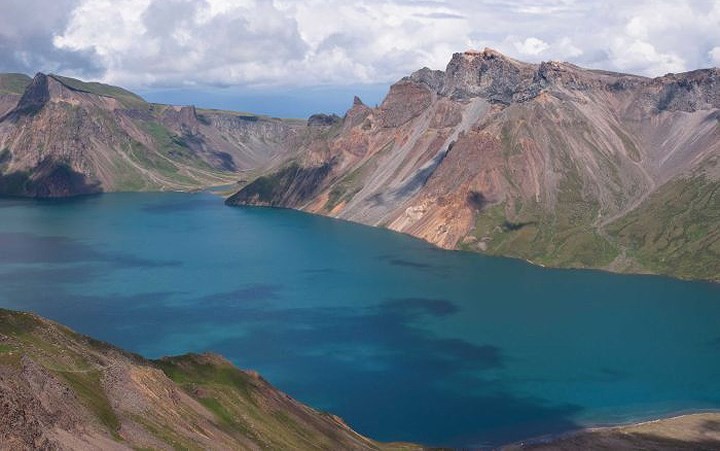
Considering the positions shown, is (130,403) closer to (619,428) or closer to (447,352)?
→ (619,428)

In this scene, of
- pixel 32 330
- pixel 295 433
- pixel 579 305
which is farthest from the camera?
pixel 579 305

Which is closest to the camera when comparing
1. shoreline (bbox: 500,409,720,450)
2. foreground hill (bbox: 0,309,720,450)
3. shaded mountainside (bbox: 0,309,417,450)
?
shaded mountainside (bbox: 0,309,417,450)

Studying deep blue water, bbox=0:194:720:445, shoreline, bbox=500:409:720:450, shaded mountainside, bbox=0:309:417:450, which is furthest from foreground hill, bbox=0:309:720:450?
deep blue water, bbox=0:194:720:445

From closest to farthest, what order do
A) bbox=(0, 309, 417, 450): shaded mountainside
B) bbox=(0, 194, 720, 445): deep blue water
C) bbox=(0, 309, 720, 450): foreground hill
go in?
1. bbox=(0, 309, 417, 450): shaded mountainside
2. bbox=(0, 309, 720, 450): foreground hill
3. bbox=(0, 194, 720, 445): deep blue water

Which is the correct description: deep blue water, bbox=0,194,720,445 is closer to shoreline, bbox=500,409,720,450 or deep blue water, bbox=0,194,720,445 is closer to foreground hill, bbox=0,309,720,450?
shoreline, bbox=500,409,720,450

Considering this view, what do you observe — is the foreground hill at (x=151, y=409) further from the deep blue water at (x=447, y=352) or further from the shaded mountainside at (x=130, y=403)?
the deep blue water at (x=447, y=352)

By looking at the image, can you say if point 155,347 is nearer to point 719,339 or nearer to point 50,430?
point 50,430

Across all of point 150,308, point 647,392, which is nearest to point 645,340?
point 647,392

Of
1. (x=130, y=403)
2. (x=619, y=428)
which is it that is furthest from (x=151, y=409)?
(x=619, y=428)

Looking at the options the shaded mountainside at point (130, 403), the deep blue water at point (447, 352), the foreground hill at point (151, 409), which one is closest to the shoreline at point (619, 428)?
the foreground hill at point (151, 409)
